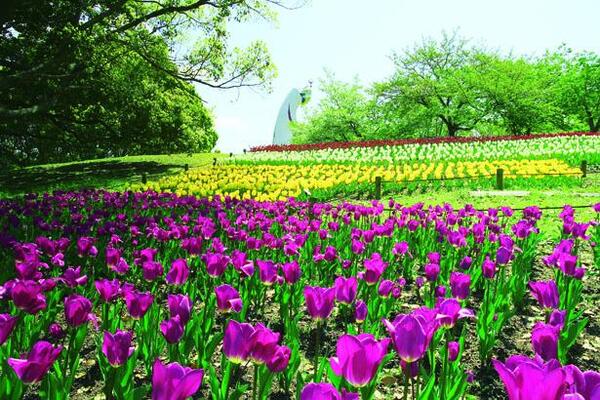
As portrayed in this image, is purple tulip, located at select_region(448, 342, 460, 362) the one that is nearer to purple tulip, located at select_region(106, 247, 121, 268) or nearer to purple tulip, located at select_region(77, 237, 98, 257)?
purple tulip, located at select_region(106, 247, 121, 268)

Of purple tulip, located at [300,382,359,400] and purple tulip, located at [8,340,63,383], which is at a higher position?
purple tulip, located at [300,382,359,400]

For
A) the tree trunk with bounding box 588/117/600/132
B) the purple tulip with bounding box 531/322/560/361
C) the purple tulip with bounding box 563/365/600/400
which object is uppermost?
the tree trunk with bounding box 588/117/600/132

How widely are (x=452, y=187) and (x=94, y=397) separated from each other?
1306 centimetres

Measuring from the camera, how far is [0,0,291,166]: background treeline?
14.6 m

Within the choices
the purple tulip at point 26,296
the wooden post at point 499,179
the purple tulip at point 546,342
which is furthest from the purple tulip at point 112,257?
the wooden post at point 499,179

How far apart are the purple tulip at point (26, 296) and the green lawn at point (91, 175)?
46.6 feet

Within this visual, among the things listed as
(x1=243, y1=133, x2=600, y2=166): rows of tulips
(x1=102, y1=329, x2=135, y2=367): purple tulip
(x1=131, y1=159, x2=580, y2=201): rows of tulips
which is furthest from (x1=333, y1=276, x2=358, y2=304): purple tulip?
(x1=243, y1=133, x2=600, y2=166): rows of tulips

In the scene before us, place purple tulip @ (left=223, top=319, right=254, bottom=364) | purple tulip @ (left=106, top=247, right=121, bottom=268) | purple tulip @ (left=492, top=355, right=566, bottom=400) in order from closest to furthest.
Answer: purple tulip @ (left=492, top=355, right=566, bottom=400) < purple tulip @ (left=223, top=319, right=254, bottom=364) < purple tulip @ (left=106, top=247, right=121, bottom=268)

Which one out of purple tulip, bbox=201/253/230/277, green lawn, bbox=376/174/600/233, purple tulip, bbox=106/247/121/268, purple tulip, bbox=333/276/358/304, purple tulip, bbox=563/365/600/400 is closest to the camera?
purple tulip, bbox=563/365/600/400

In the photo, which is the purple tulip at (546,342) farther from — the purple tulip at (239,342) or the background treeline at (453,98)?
the background treeline at (453,98)

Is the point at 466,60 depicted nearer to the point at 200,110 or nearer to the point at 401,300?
the point at 200,110

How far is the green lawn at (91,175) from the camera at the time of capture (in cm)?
1697

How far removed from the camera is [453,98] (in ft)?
129

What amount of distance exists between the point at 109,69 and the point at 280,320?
52.2 feet
